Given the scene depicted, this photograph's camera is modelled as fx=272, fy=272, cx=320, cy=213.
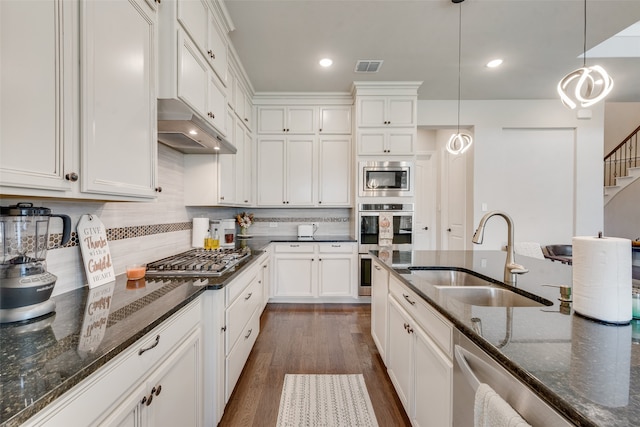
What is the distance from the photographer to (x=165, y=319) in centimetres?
102

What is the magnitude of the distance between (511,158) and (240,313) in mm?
4436

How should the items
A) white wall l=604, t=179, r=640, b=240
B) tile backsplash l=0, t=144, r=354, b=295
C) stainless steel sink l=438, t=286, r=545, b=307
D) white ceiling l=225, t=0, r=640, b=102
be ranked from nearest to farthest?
tile backsplash l=0, t=144, r=354, b=295, stainless steel sink l=438, t=286, r=545, b=307, white ceiling l=225, t=0, r=640, b=102, white wall l=604, t=179, r=640, b=240

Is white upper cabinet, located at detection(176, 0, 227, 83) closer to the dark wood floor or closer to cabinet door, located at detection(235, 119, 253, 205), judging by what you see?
cabinet door, located at detection(235, 119, 253, 205)

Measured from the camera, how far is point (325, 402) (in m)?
1.78

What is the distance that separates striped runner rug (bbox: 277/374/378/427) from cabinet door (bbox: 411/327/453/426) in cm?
39

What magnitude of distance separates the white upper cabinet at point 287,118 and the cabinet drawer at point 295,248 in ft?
5.21

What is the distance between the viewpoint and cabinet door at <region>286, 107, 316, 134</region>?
3.83m

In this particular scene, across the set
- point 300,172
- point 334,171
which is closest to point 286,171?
point 300,172

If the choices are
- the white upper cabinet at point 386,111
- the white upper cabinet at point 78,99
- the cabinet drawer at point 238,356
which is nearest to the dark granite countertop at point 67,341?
the white upper cabinet at point 78,99

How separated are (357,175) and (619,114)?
24.3 feet

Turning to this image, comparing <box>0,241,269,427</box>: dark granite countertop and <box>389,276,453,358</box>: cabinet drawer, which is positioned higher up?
<box>0,241,269,427</box>: dark granite countertop

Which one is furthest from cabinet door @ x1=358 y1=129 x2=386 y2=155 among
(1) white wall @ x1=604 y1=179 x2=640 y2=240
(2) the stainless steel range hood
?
(1) white wall @ x1=604 y1=179 x2=640 y2=240

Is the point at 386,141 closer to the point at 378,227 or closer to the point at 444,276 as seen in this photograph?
the point at 378,227

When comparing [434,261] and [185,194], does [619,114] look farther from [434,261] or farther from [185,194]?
[185,194]
